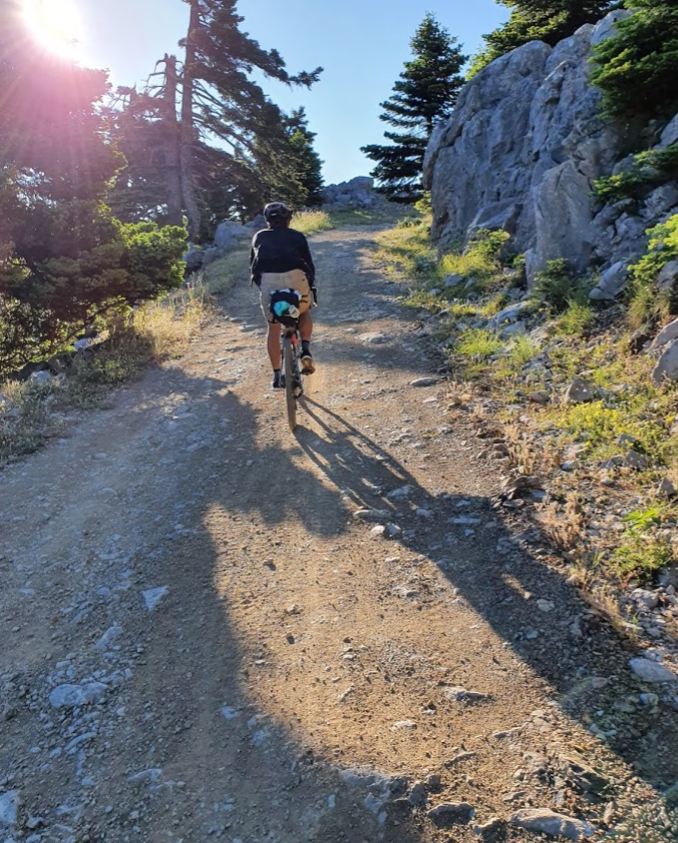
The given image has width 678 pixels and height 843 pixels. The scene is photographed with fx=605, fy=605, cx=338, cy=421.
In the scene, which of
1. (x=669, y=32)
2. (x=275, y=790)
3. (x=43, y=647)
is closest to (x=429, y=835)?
(x=275, y=790)

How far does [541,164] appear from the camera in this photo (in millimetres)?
10781

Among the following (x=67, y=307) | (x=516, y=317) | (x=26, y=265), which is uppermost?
(x=26, y=265)

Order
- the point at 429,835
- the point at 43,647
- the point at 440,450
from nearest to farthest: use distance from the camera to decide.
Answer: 1. the point at 429,835
2. the point at 43,647
3. the point at 440,450

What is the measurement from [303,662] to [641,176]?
723 centimetres

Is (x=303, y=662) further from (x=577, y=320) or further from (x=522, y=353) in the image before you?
(x=577, y=320)

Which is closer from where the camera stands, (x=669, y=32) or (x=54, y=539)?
(x=54, y=539)

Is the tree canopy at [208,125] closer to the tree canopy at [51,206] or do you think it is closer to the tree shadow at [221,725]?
the tree canopy at [51,206]

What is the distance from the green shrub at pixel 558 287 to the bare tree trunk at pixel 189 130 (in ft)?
57.7


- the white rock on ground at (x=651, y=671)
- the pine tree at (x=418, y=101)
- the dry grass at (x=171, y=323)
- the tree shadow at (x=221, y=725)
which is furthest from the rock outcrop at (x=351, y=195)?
the white rock on ground at (x=651, y=671)

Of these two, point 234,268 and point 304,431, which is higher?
point 234,268

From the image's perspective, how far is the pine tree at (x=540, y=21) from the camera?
42.0 feet

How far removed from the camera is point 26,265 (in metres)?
9.13

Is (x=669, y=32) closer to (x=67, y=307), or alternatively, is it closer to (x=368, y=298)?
(x=368, y=298)

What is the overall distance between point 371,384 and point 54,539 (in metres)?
4.23
